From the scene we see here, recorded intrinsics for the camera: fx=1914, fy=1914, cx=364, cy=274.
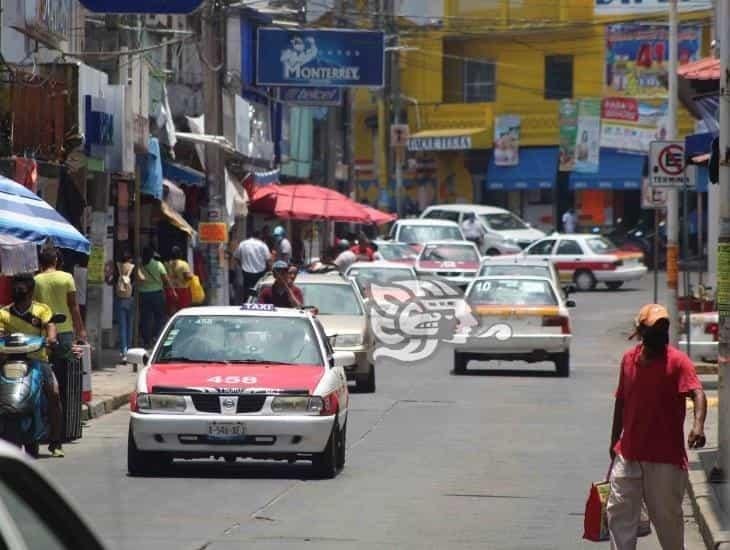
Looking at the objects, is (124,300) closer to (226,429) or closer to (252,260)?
(252,260)

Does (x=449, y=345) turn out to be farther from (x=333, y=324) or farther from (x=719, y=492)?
(x=719, y=492)

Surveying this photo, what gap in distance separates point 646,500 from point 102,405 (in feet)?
41.2

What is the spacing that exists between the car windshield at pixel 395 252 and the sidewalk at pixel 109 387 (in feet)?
71.2

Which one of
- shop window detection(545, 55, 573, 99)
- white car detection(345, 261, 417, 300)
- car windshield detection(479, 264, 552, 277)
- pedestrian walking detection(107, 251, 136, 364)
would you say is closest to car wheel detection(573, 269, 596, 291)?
shop window detection(545, 55, 573, 99)

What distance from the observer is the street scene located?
40.8 feet

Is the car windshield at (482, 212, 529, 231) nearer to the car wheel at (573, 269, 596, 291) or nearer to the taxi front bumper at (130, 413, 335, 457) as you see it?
the car wheel at (573, 269, 596, 291)

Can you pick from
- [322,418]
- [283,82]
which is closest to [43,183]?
[322,418]

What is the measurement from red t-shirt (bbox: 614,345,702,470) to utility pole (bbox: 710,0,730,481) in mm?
3691

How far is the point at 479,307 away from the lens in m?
29.5

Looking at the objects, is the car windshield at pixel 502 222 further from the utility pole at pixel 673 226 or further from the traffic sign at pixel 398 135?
the utility pole at pixel 673 226

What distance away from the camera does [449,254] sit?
50.3 m

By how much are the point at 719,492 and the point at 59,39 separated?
14.2 metres

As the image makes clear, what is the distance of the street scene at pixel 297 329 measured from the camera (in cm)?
1242

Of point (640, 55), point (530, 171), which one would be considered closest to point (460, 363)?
point (640, 55)
